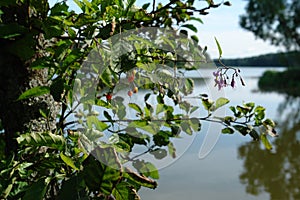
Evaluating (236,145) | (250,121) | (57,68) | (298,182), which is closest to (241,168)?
(298,182)

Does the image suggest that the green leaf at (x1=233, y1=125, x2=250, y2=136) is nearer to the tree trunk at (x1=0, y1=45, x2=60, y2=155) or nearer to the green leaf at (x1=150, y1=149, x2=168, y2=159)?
the green leaf at (x1=150, y1=149, x2=168, y2=159)

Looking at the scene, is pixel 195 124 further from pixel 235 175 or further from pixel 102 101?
pixel 235 175

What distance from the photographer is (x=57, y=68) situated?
656 mm

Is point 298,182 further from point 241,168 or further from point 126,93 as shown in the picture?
point 126,93

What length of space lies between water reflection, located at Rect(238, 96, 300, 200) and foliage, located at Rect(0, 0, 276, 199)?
2594mm

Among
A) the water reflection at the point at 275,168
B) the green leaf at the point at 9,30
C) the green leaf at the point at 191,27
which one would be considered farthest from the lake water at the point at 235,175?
the green leaf at the point at 9,30

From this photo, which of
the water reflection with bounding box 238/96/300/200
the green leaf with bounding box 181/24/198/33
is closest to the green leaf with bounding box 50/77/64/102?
the green leaf with bounding box 181/24/198/33

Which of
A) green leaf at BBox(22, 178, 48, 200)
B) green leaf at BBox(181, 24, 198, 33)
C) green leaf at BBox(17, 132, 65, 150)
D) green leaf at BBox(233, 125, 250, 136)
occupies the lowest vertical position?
Answer: green leaf at BBox(22, 178, 48, 200)

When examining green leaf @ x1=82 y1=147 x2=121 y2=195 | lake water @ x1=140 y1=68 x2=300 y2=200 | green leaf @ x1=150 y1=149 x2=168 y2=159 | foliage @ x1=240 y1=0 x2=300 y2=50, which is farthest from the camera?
foliage @ x1=240 y1=0 x2=300 y2=50

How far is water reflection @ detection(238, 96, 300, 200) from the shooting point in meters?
3.37

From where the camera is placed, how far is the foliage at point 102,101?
555 mm

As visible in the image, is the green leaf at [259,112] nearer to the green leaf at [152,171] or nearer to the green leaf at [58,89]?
the green leaf at [152,171]

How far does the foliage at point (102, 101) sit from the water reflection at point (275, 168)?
102 inches

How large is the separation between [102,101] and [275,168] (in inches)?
144
